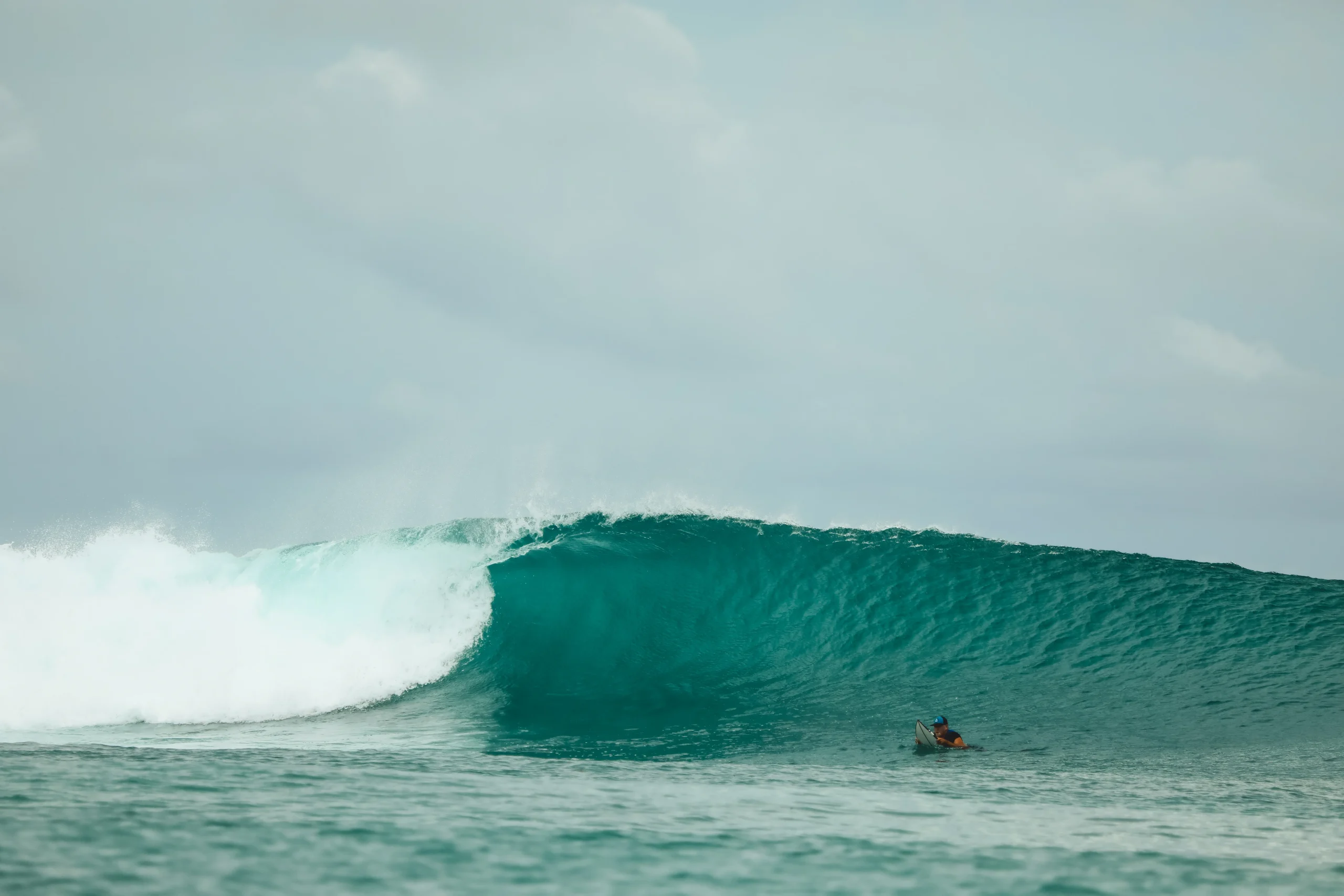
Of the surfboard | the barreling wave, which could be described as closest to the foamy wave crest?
the barreling wave

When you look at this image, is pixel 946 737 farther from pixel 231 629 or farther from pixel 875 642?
pixel 231 629

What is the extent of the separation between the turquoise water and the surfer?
0.60 feet

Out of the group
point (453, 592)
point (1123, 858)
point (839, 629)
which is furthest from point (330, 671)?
point (1123, 858)

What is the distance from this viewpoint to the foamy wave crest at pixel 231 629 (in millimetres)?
14664

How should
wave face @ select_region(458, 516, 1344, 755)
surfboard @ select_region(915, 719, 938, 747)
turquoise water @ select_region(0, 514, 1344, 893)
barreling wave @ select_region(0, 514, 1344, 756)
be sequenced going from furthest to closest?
barreling wave @ select_region(0, 514, 1344, 756)
wave face @ select_region(458, 516, 1344, 755)
surfboard @ select_region(915, 719, 938, 747)
turquoise water @ select_region(0, 514, 1344, 893)

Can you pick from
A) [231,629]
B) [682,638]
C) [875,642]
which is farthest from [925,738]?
[231,629]

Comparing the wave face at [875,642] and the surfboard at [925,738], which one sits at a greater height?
the wave face at [875,642]

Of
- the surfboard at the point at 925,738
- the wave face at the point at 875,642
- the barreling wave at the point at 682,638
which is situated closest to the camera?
the surfboard at the point at 925,738

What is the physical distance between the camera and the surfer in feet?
35.5

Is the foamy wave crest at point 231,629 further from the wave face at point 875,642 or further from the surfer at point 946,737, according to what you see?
the surfer at point 946,737

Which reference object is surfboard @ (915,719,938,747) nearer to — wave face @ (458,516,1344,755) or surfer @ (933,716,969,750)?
surfer @ (933,716,969,750)

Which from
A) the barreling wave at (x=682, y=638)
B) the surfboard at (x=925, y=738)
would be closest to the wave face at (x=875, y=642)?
the barreling wave at (x=682, y=638)

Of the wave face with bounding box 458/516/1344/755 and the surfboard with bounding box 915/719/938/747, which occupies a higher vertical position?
the wave face with bounding box 458/516/1344/755

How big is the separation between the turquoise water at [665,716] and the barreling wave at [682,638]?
0.07 metres
